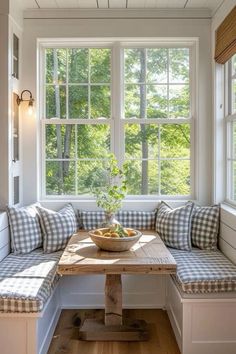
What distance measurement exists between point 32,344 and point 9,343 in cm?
15

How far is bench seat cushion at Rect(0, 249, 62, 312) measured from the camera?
2273 mm

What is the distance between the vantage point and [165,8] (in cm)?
339

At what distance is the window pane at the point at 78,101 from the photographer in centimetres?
355

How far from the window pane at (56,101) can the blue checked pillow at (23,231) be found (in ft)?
3.31

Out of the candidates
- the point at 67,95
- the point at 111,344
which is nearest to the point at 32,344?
the point at 111,344

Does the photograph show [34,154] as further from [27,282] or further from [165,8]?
[165,8]

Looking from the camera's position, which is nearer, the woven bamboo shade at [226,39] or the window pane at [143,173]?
the woven bamboo shade at [226,39]

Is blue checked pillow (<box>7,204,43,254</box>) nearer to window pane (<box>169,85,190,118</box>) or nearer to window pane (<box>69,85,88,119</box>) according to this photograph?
window pane (<box>69,85,88,119</box>)

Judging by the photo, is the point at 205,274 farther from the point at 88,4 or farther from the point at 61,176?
the point at 88,4

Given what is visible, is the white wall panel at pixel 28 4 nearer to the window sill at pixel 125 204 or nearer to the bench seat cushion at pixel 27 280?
the window sill at pixel 125 204

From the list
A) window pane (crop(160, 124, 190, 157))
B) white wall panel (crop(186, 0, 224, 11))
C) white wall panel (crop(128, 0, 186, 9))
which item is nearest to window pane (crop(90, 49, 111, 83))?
white wall panel (crop(128, 0, 186, 9))

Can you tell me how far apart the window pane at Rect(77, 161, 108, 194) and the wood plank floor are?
120 cm

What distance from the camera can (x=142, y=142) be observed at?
3564 millimetres

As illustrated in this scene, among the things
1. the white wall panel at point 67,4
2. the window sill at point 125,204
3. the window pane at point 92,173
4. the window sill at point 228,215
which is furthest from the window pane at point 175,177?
the white wall panel at point 67,4
